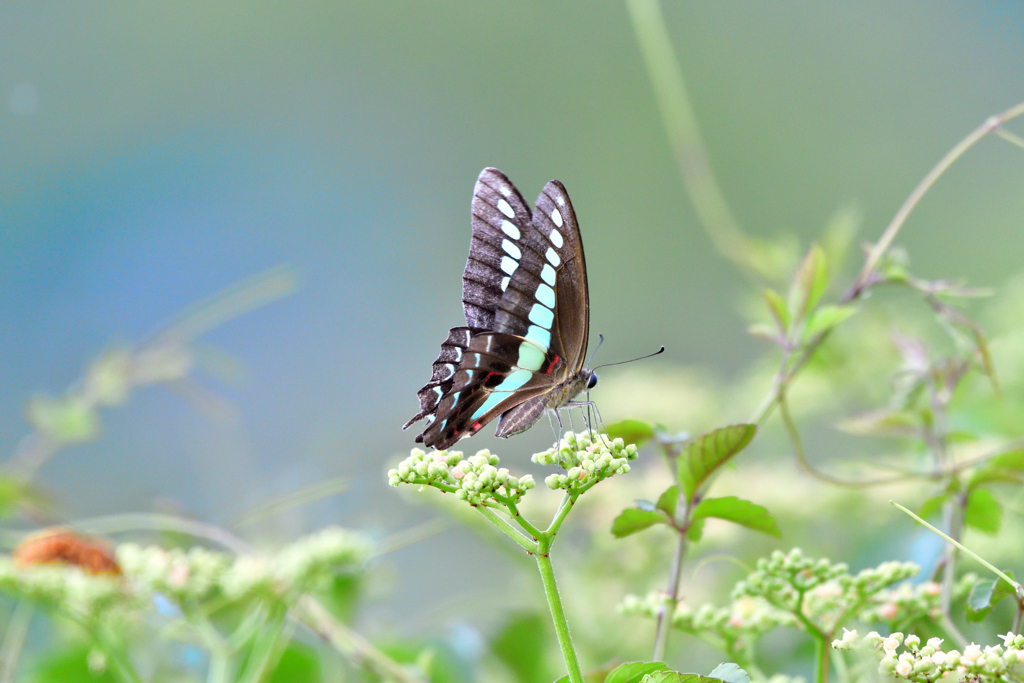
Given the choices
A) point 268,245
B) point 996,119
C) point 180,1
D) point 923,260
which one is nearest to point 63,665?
point 996,119

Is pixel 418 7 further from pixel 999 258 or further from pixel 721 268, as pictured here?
pixel 999 258

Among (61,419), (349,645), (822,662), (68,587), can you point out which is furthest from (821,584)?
(61,419)

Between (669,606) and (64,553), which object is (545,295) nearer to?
(669,606)

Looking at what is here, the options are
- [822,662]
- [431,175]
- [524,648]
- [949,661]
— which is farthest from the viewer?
[431,175]

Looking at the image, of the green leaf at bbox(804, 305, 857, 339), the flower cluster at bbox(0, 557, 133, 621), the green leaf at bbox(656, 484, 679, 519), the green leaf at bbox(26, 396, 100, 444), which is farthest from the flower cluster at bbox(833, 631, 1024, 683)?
the green leaf at bbox(26, 396, 100, 444)

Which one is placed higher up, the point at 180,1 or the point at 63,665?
the point at 180,1
